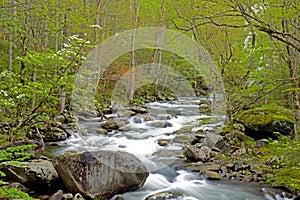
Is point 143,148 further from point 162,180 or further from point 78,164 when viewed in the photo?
point 78,164

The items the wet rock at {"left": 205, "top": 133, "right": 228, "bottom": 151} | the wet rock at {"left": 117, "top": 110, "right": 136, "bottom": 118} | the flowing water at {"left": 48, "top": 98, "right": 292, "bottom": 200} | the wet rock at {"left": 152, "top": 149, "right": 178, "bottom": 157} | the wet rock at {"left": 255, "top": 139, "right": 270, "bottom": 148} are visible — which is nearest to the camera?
the flowing water at {"left": 48, "top": 98, "right": 292, "bottom": 200}

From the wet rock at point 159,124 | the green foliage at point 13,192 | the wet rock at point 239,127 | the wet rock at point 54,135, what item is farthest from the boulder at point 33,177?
the wet rock at point 159,124

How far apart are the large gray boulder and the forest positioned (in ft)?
2.89

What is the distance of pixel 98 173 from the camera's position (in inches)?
156

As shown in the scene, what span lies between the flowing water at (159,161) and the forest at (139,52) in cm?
102

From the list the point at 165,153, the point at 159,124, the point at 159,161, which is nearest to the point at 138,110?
the point at 159,124

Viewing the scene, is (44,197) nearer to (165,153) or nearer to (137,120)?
(165,153)

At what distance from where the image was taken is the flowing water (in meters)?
4.52

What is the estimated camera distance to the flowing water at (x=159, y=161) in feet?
14.8

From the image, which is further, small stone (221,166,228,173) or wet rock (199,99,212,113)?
wet rock (199,99,212,113)

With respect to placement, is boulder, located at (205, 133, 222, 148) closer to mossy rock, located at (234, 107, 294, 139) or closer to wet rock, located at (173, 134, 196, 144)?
wet rock, located at (173, 134, 196, 144)

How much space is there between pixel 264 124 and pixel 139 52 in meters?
10.8

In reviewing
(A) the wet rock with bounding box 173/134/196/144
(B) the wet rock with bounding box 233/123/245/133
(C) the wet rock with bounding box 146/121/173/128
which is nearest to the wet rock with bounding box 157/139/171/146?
(A) the wet rock with bounding box 173/134/196/144

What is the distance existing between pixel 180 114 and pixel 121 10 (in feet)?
22.3
